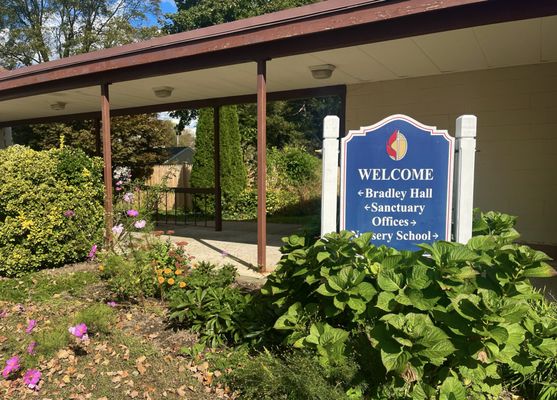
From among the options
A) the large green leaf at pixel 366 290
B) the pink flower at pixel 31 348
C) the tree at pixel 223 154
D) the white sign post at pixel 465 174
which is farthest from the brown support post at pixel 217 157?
the large green leaf at pixel 366 290

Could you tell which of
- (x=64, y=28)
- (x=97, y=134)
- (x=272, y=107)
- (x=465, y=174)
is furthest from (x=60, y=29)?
(x=465, y=174)

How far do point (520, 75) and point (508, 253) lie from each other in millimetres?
4826

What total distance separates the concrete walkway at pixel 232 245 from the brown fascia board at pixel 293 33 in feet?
7.73

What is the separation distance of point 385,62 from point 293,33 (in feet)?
5.89

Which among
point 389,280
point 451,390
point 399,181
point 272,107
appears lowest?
point 451,390

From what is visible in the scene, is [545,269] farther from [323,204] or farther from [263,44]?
[263,44]

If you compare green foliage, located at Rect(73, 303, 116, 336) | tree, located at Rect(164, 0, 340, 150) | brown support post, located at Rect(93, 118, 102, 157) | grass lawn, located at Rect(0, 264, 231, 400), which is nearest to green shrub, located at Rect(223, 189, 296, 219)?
brown support post, located at Rect(93, 118, 102, 157)

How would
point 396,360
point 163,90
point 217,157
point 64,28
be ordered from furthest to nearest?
point 64,28 < point 217,157 < point 163,90 < point 396,360

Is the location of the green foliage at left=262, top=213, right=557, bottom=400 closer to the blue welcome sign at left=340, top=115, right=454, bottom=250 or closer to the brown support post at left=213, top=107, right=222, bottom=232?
the blue welcome sign at left=340, top=115, right=454, bottom=250

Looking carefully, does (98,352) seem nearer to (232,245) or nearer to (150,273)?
(150,273)

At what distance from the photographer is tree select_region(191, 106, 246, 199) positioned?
14781mm

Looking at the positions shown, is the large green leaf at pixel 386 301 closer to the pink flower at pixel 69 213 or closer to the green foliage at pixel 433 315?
the green foliage at pixel 433 315

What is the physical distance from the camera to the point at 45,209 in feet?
18.0

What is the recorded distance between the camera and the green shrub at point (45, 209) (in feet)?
17.4
